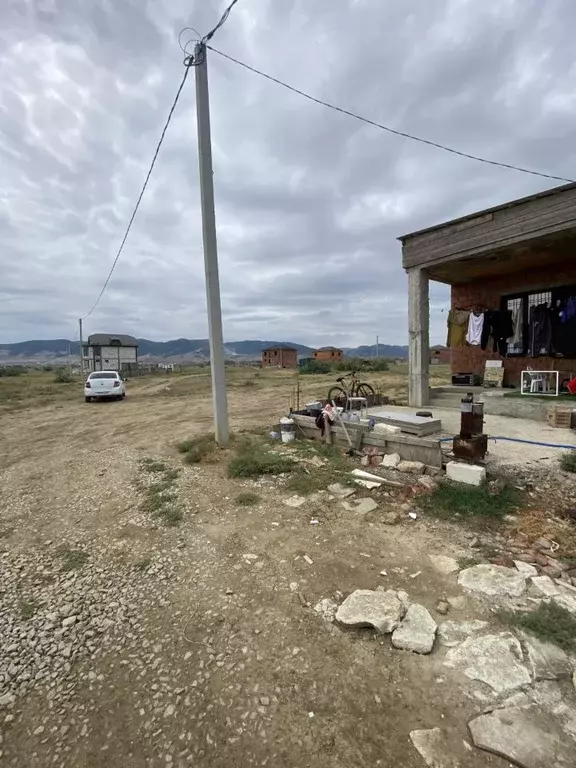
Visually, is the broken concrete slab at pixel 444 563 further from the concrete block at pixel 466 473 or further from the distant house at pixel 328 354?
the distant house at pixel 328 354

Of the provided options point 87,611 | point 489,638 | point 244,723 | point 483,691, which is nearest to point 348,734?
point 244,723

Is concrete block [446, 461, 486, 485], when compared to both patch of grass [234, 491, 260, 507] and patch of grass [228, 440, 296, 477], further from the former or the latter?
patch of grass [234, 491, 260, 507]

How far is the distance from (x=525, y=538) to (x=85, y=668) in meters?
3.60

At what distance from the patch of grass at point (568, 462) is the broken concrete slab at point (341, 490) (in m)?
2.69

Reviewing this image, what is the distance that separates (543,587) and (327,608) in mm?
1579

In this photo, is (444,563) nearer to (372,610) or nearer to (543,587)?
(543,587)

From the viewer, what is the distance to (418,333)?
869 centimetres

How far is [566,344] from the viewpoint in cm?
895

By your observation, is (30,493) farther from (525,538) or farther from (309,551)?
(525,538)

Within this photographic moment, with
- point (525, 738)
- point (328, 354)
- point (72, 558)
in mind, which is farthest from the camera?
point (328, 354)

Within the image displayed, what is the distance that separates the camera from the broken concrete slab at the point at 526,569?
2.90 m

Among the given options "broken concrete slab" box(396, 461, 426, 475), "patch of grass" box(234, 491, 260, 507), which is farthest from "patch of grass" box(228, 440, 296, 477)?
"broken concrete slab" box(396, 461, 426, 475)

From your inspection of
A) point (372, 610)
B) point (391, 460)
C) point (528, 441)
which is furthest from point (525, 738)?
point (528, 441)

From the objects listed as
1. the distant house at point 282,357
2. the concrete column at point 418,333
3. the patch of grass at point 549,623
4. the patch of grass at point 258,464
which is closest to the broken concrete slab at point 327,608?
the patch of grass at point 549,623
